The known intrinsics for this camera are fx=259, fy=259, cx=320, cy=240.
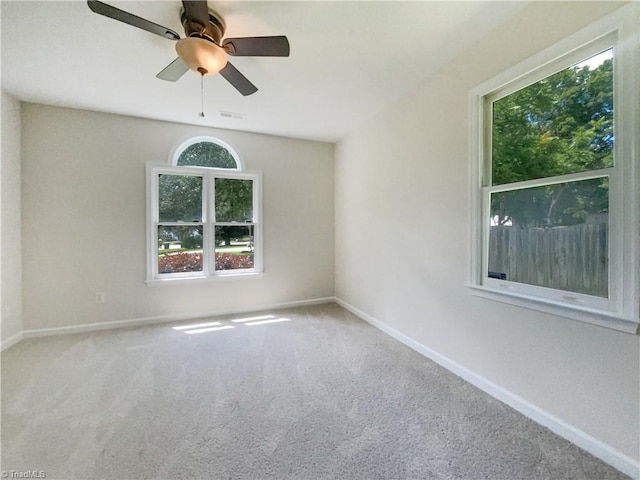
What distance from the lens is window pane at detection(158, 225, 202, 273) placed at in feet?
11.6

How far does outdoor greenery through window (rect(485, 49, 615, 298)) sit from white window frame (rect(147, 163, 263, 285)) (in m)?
3.03

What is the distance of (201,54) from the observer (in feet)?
5.44

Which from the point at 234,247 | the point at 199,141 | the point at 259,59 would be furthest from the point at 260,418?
the point at 199,141

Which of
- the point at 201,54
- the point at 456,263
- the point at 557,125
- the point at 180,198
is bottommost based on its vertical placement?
the point at 456,263

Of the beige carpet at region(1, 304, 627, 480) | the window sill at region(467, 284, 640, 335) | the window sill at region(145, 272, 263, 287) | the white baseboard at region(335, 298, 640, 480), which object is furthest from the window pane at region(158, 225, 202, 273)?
the window sill at region(467, 284, 640, 335)

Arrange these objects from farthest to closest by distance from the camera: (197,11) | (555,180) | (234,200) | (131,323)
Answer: (234,200) → (131,323) → (555,180) → (197,11)

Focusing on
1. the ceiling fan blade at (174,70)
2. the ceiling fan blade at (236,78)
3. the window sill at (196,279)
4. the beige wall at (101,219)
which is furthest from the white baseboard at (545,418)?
the ceiling fan blade at (174,70)

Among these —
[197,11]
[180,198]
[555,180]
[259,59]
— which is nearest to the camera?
[197,11]

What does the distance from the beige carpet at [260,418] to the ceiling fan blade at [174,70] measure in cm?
246

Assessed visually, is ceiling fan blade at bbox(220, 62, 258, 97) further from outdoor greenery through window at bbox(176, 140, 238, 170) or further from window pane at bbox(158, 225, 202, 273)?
window pane at bbox(158, 225, 202, 273)

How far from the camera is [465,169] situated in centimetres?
216

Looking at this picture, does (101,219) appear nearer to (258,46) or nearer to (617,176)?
(258,46)

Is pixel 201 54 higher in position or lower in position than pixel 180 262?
higher

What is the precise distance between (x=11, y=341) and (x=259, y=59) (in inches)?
151
